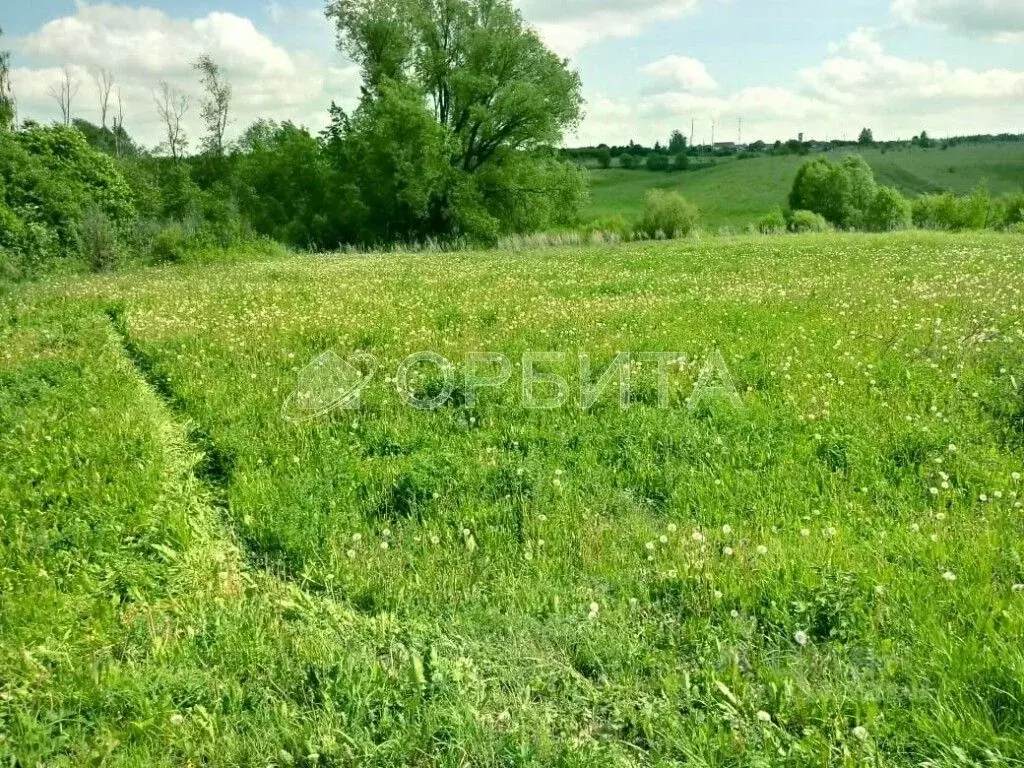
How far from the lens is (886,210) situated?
222 feet

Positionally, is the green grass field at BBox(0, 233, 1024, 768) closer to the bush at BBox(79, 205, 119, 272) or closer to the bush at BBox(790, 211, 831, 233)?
the bush at BBox(79, 205, 119, 272)

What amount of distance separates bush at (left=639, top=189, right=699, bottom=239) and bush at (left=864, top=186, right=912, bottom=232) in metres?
25.5

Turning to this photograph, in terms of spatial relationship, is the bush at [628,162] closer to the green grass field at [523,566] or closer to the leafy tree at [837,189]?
the leafy tree at [837,189]

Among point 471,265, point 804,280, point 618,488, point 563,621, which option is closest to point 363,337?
point 618,488

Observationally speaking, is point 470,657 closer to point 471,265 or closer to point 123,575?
point 123,575

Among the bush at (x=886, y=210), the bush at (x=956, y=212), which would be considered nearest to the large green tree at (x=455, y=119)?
the bush at (x=886, y=210)

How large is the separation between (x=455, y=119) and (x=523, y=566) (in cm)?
5433

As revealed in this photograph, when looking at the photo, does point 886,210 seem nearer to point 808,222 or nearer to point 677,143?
point 808,222

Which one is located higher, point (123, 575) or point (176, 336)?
point (176, 336)

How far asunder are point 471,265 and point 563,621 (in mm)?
23981

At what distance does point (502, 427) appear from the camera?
26.1 ft

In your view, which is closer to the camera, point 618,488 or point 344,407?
point 618,488

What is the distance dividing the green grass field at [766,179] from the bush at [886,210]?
12.4 m

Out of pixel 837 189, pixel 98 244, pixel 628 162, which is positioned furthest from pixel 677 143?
pixel 98 244
